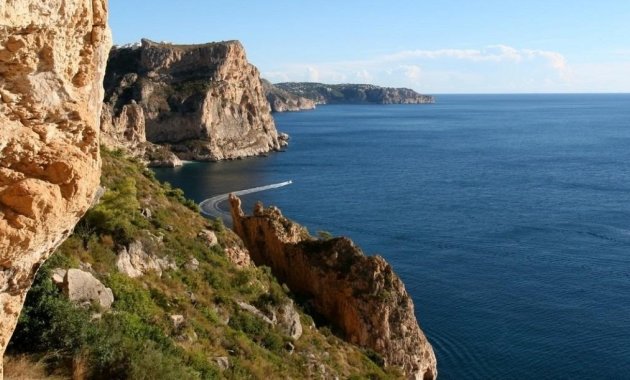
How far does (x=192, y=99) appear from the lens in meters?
139

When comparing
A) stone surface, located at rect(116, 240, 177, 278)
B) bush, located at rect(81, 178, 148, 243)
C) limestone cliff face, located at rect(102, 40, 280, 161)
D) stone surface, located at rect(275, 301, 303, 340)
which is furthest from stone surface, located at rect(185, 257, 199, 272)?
limestone cliff face, located at rect(102, 40, 280, 161)

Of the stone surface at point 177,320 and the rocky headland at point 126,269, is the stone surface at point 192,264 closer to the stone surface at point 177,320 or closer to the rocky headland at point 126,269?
the rocky headland at point 126,269

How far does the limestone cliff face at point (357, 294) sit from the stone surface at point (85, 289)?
14809 mm

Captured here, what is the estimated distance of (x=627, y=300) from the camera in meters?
45.5

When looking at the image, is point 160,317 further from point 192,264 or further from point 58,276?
point 192,264

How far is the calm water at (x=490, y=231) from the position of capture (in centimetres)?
3909

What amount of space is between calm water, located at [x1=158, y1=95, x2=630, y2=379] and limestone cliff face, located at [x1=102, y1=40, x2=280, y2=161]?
13300mm

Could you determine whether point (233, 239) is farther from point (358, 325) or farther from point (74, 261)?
point (74, 261)

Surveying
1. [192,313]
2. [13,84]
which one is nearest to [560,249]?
[192,313]

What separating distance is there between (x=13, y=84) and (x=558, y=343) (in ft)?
126

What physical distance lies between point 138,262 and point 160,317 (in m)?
3.47

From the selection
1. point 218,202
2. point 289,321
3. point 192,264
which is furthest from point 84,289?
point 218,202

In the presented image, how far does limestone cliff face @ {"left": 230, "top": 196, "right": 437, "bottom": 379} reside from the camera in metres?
28.7

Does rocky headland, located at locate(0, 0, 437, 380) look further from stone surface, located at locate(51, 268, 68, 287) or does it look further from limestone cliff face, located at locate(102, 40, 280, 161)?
limestone cliff face, located at locate(102, 40, 280, 161)
